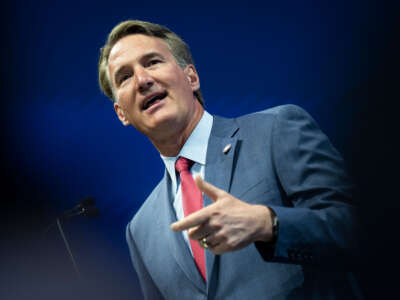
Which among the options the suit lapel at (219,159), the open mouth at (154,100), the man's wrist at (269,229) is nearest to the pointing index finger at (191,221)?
the man's wrist at (269,229)

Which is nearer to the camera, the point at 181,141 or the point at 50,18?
the point at 181,141

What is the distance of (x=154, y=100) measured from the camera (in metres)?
1.41

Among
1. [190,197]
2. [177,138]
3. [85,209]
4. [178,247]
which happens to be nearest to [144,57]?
[177,138]

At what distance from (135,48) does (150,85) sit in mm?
194

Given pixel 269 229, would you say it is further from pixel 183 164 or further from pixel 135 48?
pixel 135 48

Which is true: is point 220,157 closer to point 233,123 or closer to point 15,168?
point 233,123

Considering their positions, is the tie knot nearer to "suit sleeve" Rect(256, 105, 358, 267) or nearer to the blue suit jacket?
the blue suit jacket

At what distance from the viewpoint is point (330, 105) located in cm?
143

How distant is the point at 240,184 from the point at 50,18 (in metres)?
1.61

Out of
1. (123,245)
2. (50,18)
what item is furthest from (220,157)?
(50,18)

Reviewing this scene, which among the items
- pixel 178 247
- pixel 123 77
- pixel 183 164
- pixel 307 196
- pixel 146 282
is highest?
pixel 123 77

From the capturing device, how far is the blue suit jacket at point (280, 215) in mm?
881

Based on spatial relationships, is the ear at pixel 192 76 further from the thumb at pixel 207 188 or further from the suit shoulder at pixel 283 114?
the thumb at pixel 207 188

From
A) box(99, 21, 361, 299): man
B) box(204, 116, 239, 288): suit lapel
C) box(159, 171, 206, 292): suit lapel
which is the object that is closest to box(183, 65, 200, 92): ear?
box(99, 21, 361, 299): man
